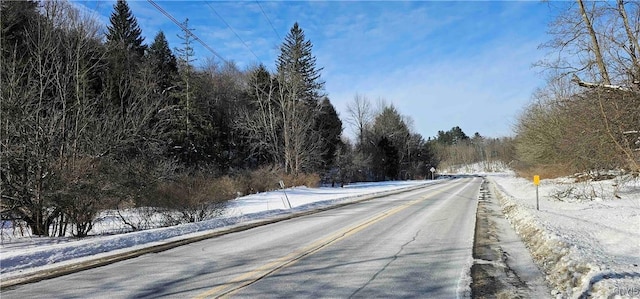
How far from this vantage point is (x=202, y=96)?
49.1 metres

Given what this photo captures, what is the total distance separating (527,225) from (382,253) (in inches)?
217

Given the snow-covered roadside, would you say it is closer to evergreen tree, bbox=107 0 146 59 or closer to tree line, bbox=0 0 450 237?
tree line, bbox=0 0 450 237

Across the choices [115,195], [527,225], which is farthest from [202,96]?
[527,225]

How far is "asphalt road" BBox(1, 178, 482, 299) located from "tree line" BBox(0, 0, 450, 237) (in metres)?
6.44

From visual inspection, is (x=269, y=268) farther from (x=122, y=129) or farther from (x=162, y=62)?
(x=162, y=62)

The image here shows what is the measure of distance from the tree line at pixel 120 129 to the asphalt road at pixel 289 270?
644 cm

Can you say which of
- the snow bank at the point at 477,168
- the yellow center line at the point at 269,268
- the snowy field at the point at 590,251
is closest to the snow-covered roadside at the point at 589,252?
the snowy field at the point at 590,251

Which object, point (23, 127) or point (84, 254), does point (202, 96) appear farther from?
point (84, 254)

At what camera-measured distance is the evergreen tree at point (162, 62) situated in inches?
1720

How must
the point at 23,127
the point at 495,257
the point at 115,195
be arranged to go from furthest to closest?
1. the point at 115,195
2. the point at 23,127
3. the point at 495,257

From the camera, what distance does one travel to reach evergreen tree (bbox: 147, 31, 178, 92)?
4369cm

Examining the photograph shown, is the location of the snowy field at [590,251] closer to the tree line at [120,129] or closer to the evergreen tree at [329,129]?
the tree line at [120,129]

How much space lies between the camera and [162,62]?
159ft

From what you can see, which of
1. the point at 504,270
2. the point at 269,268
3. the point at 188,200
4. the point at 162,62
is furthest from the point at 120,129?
the point at 162,62
